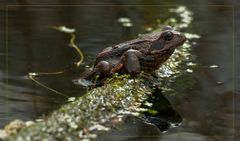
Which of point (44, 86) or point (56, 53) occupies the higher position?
point (56, 53)

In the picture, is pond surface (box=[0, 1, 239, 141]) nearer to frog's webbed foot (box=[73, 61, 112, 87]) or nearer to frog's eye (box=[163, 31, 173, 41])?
frog's webbed foot (box=[73, 61, 112, 87])

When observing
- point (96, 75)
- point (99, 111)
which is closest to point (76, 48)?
point (96, 75)

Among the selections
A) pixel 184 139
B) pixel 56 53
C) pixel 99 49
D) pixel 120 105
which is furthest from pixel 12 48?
pixel 184 139

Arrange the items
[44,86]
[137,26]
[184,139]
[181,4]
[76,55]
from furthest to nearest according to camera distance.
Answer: [181,4], [137,26], [76,55], [44,86], [184,139]

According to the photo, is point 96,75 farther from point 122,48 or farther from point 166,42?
point 166,42

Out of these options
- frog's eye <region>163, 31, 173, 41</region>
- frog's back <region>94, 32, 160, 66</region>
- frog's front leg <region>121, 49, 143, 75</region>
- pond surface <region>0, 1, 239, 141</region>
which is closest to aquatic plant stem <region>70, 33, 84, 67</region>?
pond surface <region>0, 1, 239, 141</region>

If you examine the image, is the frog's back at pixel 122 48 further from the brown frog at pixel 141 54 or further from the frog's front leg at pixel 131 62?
the frog's front leg at pixel 131 62

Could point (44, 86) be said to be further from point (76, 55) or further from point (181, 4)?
point (181, 4)
